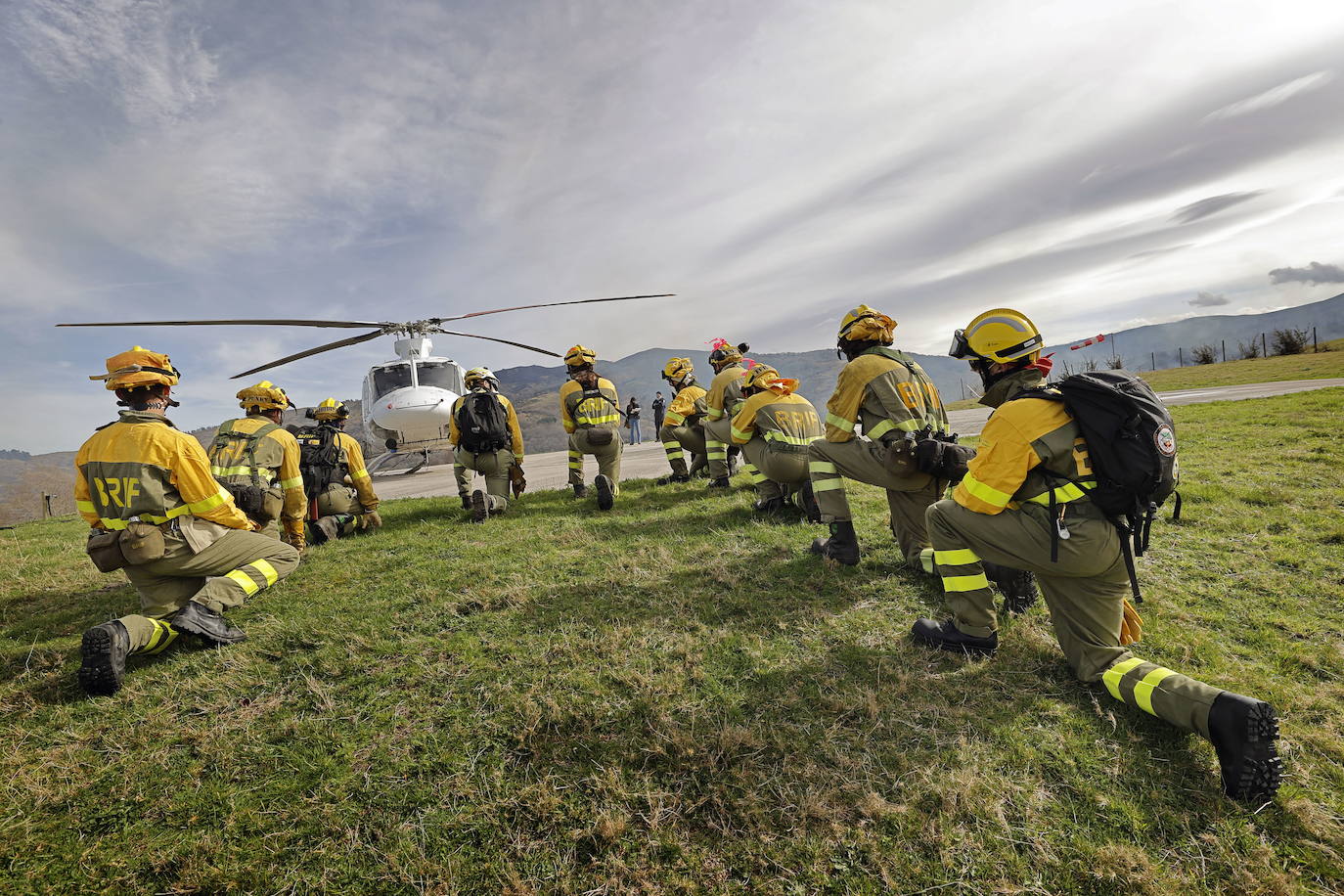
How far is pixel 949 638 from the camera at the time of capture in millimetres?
3535

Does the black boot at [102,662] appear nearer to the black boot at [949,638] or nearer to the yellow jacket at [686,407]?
the black boot at [949,638]

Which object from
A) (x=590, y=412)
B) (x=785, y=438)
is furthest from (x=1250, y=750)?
(x=590, y=412)

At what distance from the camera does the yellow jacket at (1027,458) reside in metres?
3.01

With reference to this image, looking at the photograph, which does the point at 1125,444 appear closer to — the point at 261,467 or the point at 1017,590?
the point at 1017,590

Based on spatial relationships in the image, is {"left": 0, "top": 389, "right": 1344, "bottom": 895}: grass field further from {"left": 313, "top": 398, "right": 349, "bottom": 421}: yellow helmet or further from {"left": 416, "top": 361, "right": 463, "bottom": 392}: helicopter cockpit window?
{"left": 416, "top": 361, "right": 463, "bottom": 392}: helicopter cockpit window

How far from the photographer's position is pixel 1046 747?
105 inches

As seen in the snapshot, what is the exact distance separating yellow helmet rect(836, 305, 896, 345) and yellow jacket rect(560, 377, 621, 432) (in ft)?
13.7

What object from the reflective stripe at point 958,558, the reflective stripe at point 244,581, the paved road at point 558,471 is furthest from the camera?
the paved road at point 558,471

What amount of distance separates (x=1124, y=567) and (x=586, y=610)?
348cm

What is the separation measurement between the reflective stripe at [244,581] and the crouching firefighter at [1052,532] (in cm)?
517

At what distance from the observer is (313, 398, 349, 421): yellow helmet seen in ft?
26.3

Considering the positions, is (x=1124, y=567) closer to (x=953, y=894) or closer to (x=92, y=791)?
(x=953, y=894)

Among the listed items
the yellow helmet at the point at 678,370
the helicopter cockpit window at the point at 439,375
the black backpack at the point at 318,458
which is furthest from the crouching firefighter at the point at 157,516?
the helicopter cockpit window at the point at 439,375

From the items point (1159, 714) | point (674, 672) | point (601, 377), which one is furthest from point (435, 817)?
point (601, 377)
